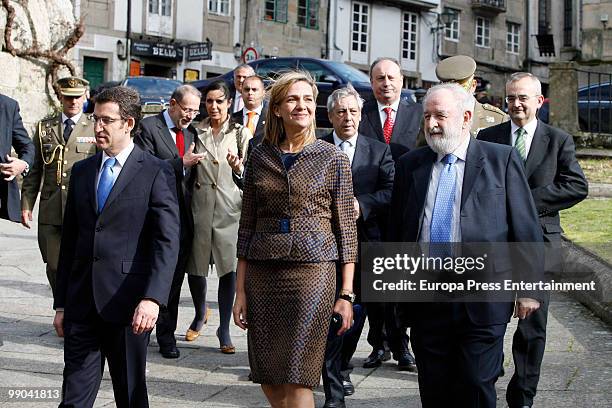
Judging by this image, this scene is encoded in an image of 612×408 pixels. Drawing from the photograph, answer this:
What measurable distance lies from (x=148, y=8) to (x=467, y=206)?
35.5 metres

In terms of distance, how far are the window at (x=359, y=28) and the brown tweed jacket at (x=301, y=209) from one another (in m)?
41.3

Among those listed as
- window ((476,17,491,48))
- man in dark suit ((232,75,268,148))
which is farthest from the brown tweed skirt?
window ((476,17,491,48))

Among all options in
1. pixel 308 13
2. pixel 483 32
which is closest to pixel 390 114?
pixel 308 13

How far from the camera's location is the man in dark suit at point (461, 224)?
4.73m

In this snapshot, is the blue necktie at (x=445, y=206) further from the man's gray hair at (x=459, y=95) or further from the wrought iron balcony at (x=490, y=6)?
the wrought iron balcony at (x=490, y=6)

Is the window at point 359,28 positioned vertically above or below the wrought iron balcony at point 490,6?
below

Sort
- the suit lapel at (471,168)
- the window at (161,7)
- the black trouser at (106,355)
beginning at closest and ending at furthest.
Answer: the suit lapel at (471,168) < the black trouser at (106,355) < the window at (161,7)

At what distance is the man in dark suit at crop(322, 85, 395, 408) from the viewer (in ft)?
21.3

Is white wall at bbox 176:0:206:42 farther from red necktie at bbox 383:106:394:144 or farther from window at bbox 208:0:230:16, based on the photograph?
red necktie at bbox 383:106:394:144

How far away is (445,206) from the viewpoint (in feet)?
16.0

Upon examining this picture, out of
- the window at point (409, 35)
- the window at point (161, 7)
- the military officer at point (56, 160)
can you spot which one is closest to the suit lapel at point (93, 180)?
the military officer at point (56, 160)

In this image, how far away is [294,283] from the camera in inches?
185

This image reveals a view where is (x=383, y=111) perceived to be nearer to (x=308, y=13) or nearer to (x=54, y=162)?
(x=54, y=162)

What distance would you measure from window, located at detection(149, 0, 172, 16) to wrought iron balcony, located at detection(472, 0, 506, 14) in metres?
18.1
